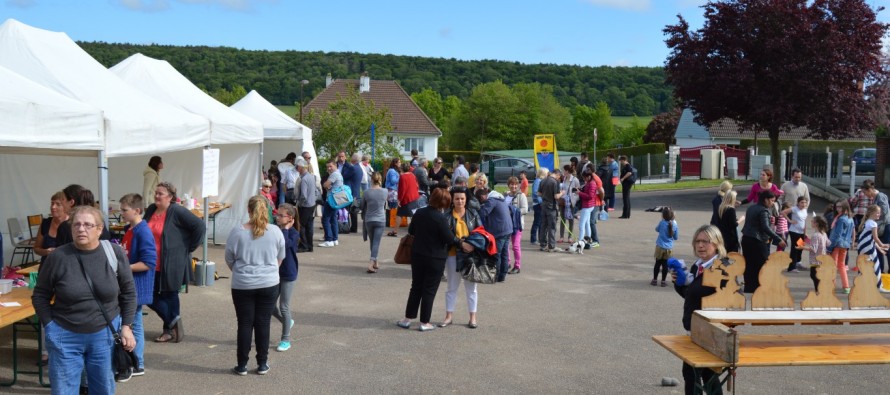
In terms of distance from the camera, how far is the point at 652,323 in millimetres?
9648

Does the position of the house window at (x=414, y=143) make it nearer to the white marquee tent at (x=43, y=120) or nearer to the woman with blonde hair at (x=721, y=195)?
the woman with blonde hair at (x=721, y=195)

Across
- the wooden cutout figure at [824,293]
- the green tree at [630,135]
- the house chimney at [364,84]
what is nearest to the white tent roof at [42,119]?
the wooden cutout figure at [824,293]

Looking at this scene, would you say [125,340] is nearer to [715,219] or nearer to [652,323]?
[652,323]

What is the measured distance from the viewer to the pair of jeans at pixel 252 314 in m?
7.06

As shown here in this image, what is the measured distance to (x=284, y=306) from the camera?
8039mm

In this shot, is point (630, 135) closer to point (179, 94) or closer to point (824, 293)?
point (179, 94)

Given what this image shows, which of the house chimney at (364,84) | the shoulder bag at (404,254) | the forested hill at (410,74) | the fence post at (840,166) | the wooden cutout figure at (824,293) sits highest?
the forested hill at (410,74)

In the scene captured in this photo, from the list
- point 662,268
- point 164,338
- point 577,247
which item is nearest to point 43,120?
point 164,338

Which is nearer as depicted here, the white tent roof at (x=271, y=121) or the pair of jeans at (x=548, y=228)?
the pair of jeans at (x=548, y=228)

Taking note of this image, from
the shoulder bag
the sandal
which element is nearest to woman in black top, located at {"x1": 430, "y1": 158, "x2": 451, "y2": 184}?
the shoulder bag

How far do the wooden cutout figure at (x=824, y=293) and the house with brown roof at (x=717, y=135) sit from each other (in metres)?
55.0

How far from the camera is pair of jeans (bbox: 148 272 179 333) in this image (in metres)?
8.02

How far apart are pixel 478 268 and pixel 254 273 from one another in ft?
9.09

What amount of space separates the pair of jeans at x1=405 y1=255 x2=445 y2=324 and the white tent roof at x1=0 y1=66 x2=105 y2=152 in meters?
3.62
